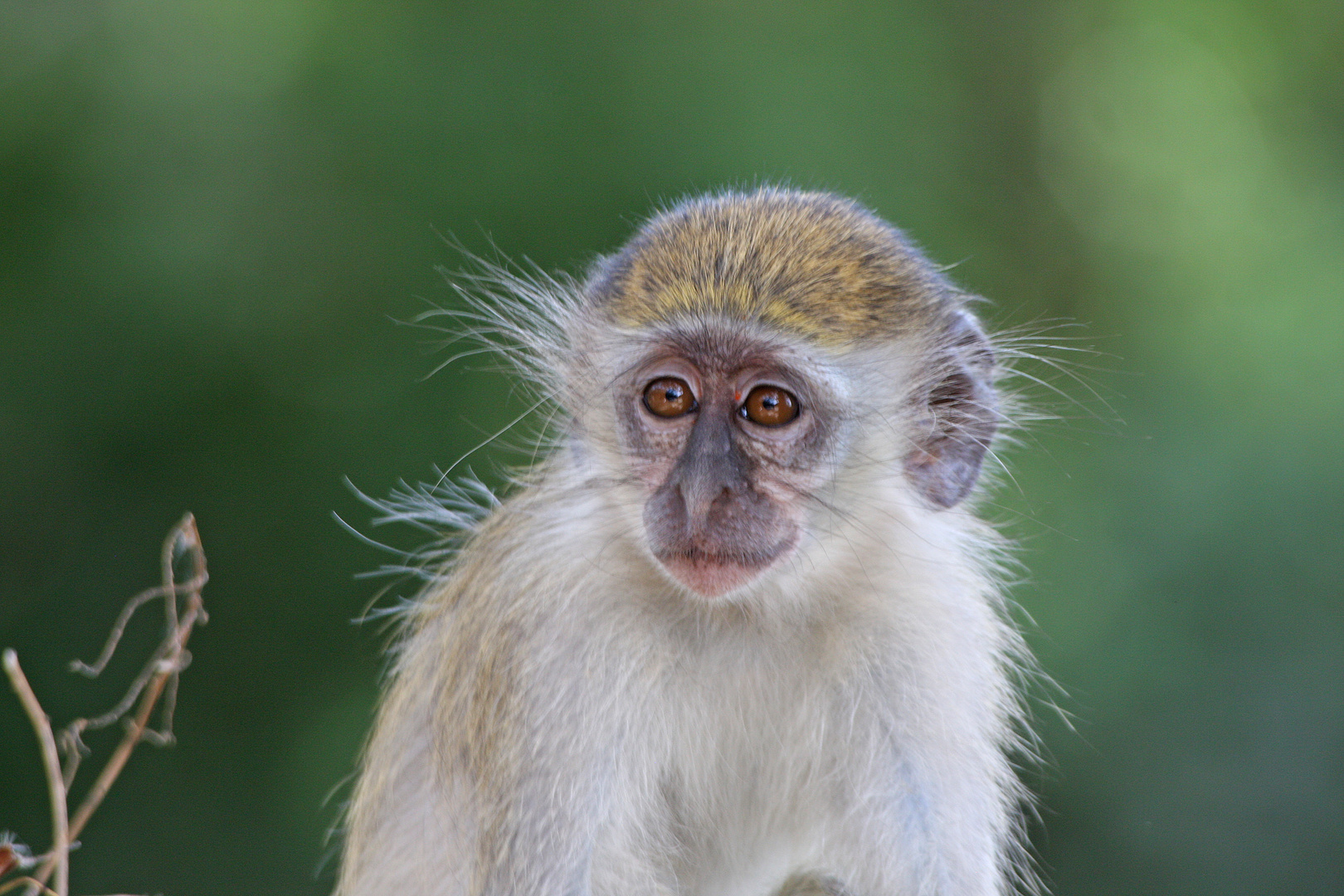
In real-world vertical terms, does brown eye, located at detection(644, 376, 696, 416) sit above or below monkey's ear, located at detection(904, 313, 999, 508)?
below

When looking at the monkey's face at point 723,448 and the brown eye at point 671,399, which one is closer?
the monkey's face at point 723,448

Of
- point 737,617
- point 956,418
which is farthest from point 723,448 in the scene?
point 956,418

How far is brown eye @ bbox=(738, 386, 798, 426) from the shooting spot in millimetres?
2877

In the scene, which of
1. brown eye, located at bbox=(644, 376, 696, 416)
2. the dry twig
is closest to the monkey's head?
brown eye, located at bbox=(644, 376, 696, 416)

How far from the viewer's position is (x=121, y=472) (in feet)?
16.4

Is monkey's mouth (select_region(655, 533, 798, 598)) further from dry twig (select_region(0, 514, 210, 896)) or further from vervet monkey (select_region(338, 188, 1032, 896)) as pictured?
dry twig (select_region(0, 514, 210, 896))

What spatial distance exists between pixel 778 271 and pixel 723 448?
1.41 ft

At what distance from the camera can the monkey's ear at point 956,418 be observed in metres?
3.09

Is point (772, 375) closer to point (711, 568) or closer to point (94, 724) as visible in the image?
point (711, 568)

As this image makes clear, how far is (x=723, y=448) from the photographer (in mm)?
2777

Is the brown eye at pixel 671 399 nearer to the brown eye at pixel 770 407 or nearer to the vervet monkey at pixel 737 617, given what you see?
the vervet monkey at pixel 737 617

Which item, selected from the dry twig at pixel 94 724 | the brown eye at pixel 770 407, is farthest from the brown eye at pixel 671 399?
the dry twig at pixel 94 724

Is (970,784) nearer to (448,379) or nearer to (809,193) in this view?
(809,193)

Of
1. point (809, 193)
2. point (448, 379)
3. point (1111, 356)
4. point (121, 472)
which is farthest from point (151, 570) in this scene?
point (1111, 356)
